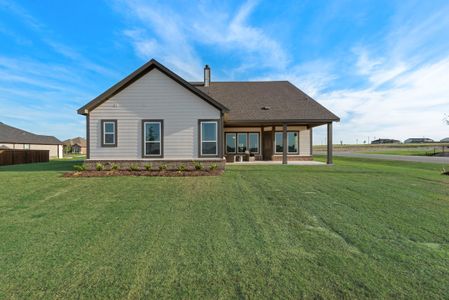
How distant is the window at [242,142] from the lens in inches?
765

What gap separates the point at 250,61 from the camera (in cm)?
1903

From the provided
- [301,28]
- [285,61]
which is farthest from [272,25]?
[285,61]

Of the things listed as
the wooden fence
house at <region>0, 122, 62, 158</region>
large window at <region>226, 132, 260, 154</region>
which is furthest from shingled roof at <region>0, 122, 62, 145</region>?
large window at <region>226, 132, 260, 154</region>

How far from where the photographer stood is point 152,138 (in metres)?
12.5

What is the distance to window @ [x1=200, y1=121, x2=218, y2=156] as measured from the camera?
12555 millimetres


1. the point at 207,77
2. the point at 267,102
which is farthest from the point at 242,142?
the point at 207,77

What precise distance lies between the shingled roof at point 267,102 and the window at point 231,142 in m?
3.00

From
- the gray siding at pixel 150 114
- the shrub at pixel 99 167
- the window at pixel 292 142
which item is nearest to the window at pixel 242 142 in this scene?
the window at pixel 292 142

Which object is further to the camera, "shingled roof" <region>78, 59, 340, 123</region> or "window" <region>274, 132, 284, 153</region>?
"window" <region>274, 132, 284, 153</region>

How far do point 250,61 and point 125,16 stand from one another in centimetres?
985

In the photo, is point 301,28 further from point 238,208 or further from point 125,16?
point 238,208

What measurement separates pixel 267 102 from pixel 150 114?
9.11 metres

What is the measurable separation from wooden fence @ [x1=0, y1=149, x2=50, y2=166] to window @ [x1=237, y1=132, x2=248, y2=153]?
19351 mm

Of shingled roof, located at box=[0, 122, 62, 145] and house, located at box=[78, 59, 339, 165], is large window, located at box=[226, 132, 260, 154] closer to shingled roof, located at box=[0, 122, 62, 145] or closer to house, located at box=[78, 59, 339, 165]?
house, located at box=[78, 59, 339, 165]
